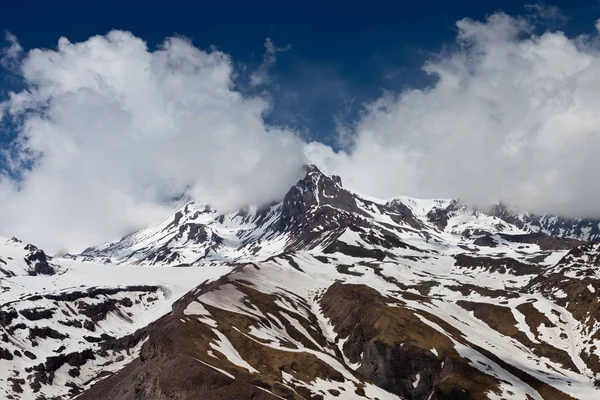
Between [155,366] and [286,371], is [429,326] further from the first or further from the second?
[155,366]

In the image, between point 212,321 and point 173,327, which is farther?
point 212,321

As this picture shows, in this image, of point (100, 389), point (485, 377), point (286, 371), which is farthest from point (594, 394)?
point (100, 389)

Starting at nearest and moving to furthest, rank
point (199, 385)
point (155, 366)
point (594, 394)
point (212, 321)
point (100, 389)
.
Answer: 1. point (199, 385)
2. point (155, 366)
3. point (594, 394)
4. point (100, 389)
5. point (212, 321)

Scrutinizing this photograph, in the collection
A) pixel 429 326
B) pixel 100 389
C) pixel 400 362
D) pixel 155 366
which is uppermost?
pixel 429 326

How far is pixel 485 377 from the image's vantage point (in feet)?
494

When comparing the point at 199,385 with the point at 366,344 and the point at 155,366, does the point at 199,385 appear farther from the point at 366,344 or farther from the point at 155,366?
the point at 366,344

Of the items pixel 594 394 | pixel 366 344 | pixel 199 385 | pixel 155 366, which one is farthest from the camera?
pixel 366 344

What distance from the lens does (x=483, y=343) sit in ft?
611

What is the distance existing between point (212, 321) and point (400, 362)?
53698mm

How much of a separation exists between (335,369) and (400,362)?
26005 mm

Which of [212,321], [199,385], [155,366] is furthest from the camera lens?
[212,321]

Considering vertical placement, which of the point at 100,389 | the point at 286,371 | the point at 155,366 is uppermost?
the point at 286,371

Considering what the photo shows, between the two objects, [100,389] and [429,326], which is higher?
[429,326]

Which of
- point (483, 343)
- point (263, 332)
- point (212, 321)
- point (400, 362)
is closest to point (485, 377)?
point (400, 362)
